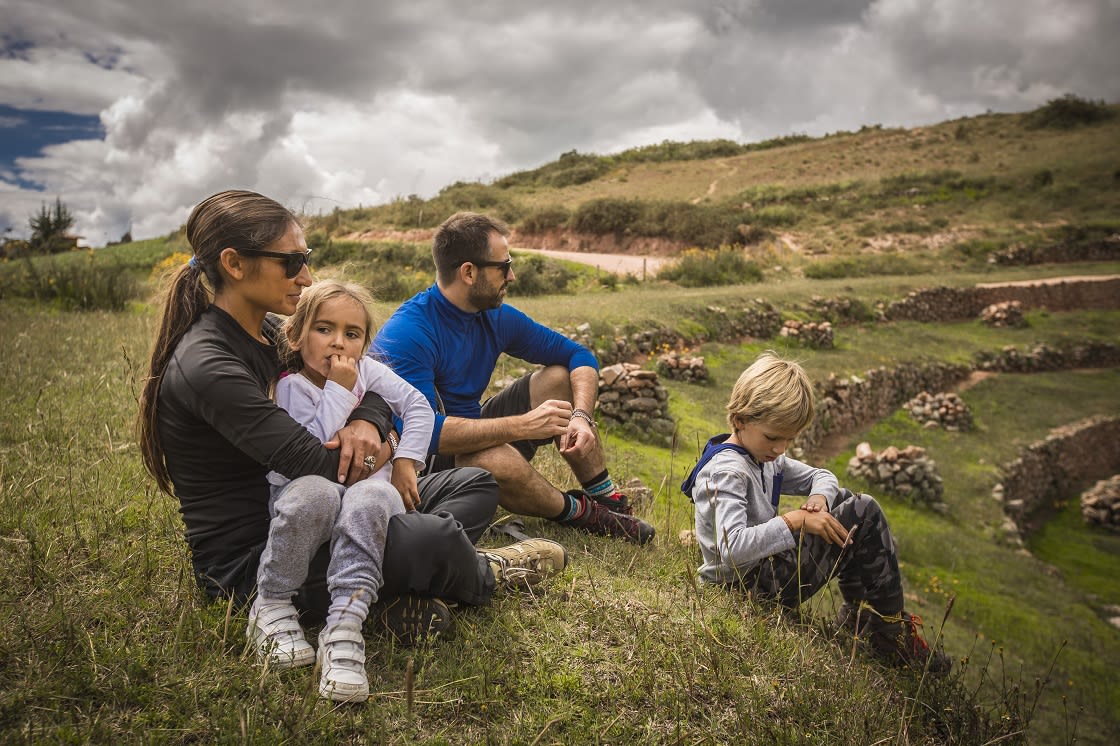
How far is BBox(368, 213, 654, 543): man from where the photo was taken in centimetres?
365

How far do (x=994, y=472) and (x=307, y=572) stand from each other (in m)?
11.2

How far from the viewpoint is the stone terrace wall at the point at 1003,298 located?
56.6 ft

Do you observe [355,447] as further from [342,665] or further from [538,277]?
Result: [538,277]

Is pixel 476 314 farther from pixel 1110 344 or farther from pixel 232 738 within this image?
pixel 1110 344

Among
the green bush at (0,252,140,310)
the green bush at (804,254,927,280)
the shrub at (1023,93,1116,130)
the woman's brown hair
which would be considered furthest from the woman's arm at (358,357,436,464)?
the shrub at (1023,93,1116,130)

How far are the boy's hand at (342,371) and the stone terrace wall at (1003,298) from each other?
16761 mm

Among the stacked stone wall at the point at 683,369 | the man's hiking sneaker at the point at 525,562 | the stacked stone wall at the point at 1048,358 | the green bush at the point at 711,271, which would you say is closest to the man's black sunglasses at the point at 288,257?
the man's hiking sneaker at the point at 525,562

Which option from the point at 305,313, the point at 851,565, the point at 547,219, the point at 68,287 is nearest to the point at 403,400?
the point at 305,313

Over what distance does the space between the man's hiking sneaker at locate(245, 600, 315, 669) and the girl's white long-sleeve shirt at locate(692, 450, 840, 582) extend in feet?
5.62

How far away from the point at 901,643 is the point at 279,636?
2.72 meters

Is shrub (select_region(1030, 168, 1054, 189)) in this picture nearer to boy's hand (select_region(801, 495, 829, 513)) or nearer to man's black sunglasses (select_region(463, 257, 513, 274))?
man's black sunglasses (select_region(463, 257, 513, 274))

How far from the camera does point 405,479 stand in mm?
2643

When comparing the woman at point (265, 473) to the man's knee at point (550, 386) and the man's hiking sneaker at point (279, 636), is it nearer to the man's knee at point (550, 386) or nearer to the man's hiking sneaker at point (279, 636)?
the man's hiking sneaker at point (279, 636)

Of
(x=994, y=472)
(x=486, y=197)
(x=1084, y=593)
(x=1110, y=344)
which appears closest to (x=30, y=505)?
(x=1084, y=593)
